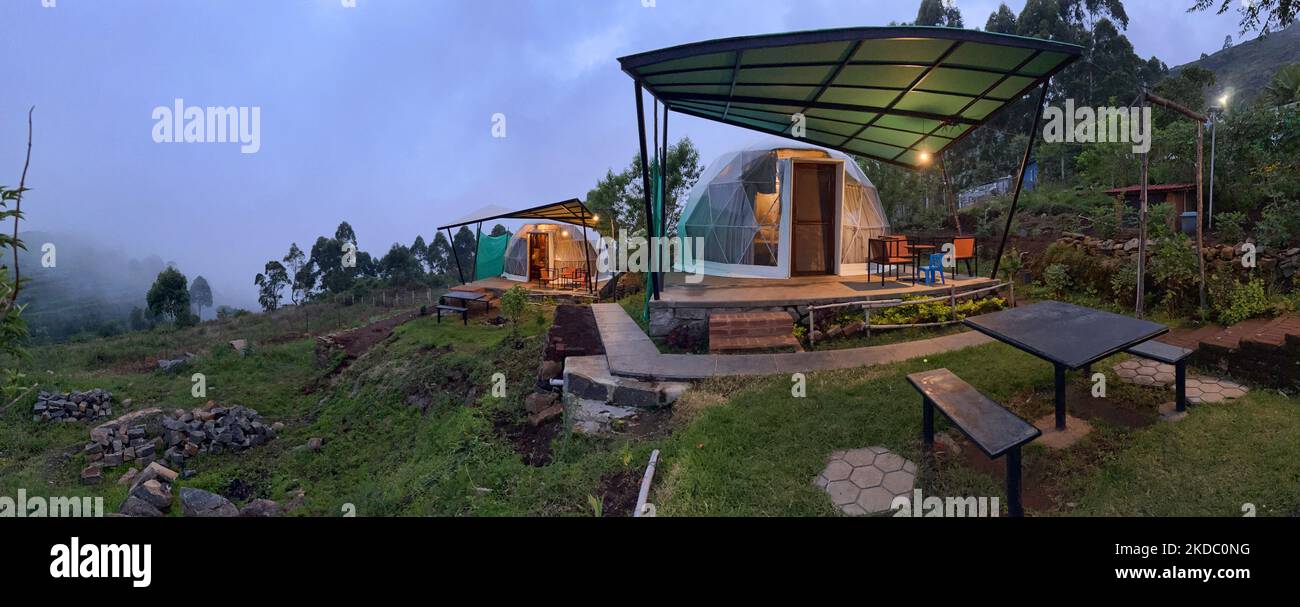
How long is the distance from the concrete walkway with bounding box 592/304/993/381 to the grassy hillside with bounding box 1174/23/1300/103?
60037 millimetres

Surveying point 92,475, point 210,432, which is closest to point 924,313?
point 210,432

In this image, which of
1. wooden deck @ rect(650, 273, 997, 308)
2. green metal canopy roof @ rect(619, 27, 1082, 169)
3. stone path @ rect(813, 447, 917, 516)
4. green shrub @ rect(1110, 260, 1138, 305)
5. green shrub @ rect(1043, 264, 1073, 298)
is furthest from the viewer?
green shrub @ rect(1043, 264, 1073, 298)

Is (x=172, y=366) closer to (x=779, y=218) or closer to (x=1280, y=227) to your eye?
(x=779, y=218)

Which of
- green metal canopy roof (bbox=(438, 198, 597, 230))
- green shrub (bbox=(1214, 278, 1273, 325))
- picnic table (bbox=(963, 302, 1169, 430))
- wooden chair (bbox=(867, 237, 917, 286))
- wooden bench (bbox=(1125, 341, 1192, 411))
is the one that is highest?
green metal canopy roof (bbox=(438, 198, 597, 230))

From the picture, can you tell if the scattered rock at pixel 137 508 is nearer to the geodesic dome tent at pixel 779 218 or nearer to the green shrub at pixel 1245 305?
the geodesic dome tent at pixel 779 218

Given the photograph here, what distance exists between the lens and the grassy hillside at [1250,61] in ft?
151

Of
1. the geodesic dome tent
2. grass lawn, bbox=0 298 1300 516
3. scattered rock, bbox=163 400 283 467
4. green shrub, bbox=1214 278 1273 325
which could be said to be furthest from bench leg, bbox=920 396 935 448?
scattered rock, bbox=163 400 283 467

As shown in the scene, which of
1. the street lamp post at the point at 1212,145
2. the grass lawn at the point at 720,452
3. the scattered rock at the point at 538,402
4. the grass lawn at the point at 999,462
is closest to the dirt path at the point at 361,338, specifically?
the grass lawn at the point at 720,452

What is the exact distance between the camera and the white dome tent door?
11219 millimetres

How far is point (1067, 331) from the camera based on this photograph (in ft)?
14.7

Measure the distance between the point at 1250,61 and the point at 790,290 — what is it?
266 ft

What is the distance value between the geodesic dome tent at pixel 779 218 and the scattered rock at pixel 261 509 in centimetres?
909

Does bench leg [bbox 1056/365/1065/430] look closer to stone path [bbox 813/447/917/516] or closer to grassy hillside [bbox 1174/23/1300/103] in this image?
stone path [bbox 813/447/917/516]

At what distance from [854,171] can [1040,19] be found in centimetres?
2910
